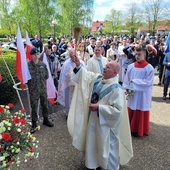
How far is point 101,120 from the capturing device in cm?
324

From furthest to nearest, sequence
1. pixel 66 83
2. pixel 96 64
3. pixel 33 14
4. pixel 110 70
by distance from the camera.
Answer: pixel 33 14
pixel 66 83
pixel 96 64
pixel 110 70

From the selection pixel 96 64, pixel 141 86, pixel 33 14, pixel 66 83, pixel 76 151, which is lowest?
pixel 76 151

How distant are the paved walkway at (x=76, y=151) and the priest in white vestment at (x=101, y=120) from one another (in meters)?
0.47

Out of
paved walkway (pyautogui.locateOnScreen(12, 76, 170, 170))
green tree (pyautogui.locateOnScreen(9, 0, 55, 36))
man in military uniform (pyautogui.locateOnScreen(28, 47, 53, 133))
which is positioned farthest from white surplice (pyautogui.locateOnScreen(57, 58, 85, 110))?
green tree (pyautogui.locateOnScreen(9, 0, 55, 36))

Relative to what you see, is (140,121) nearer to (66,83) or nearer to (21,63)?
(66,83)

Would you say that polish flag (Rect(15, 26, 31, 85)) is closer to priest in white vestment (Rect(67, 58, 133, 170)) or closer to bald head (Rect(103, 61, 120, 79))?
priest in white vestment (Rect(67, 58, 133, 170))

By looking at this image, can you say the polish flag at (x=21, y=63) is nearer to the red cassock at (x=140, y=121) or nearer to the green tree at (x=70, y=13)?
the red cassock at (x=140, y=121)

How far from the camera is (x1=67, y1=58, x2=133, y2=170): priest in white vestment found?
3.21m

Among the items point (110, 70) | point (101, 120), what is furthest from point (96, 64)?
point (101, 120)

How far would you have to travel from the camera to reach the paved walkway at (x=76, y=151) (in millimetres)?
3830

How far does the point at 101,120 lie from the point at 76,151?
1.34 m

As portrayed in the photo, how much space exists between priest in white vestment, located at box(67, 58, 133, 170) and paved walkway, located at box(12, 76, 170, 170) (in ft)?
1.56

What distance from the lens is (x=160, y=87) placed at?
9891 millimetres

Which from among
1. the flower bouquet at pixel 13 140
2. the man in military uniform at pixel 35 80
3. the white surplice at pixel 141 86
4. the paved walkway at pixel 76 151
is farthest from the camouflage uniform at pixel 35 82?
the flower bouquet at pixel 13 140
